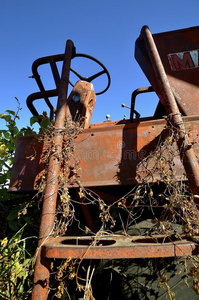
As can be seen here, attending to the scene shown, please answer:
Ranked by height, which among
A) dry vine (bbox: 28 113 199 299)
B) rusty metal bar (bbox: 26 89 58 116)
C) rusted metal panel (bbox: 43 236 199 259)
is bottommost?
rusted metal panel (bbox: 43 236 199 259)

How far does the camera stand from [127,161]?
1.51 metres

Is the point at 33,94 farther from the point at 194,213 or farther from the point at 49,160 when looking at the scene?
the point at 194,213

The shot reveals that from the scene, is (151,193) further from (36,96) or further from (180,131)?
(36,96)

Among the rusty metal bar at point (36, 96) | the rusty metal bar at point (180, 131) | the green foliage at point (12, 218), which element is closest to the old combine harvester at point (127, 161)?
the rusty metal bar at point (180, 131)

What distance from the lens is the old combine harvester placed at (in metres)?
1.01

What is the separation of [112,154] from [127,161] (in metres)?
0.12

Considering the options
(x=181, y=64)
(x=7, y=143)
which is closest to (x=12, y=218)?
(x=7, y=143)

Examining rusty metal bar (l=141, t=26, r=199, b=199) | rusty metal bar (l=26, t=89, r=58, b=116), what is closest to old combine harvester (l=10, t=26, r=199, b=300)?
rusty metal bar (l=141, t=26, r=199, b=199)

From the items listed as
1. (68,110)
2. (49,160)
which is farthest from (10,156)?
(49,160)

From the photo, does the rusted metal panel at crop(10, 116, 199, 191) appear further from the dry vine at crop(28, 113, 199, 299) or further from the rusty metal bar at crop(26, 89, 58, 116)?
the rusty metal bar at crop(26, 89, 58, 116)

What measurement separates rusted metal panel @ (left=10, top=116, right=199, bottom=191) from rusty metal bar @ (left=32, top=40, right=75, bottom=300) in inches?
8.8

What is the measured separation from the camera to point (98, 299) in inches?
61.5

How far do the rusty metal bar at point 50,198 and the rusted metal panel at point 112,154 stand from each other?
0.22m

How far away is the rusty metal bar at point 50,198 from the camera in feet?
3.22
